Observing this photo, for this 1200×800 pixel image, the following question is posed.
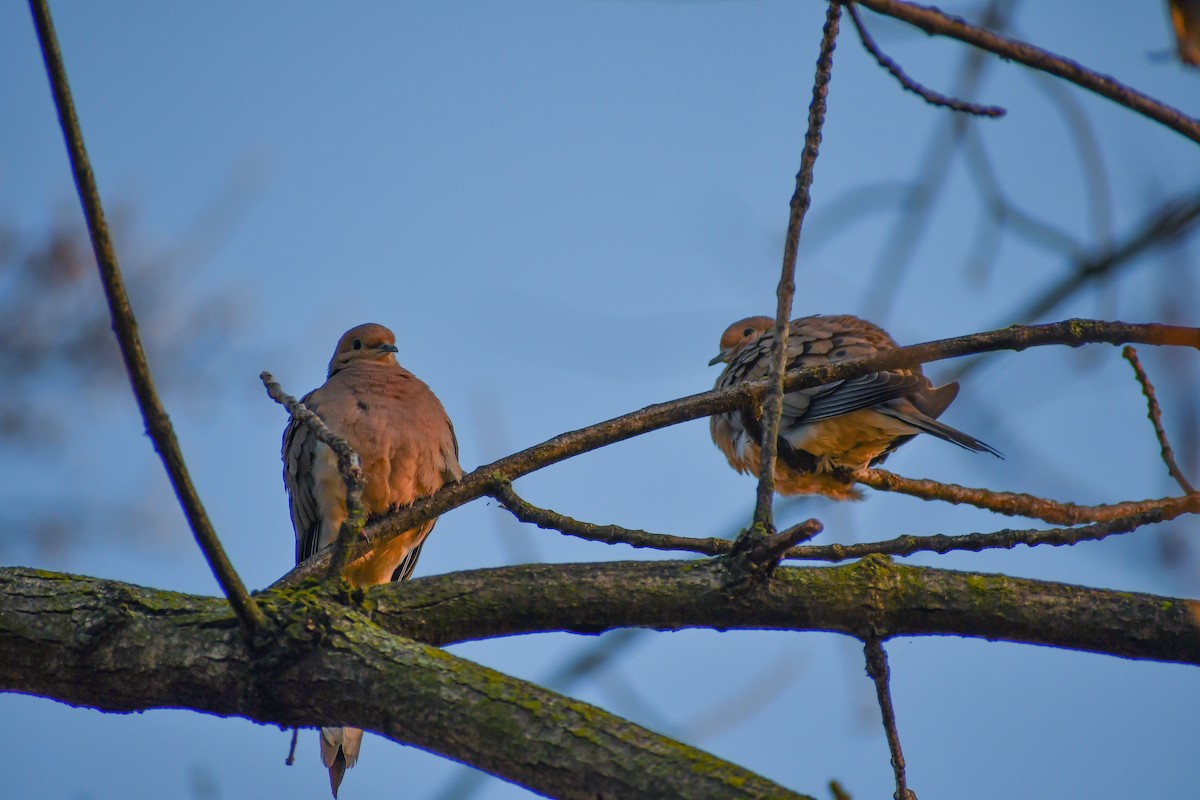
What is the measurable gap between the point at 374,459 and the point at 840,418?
1.96m

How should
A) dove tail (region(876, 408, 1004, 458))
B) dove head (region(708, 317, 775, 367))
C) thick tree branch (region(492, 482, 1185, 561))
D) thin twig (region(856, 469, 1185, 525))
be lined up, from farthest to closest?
dove head (region(708, 317, 775, 367)), dove tail (region(876, 408, 1004, 458)), thin twig (region(856, 469, 1185, 525)), thick tree branch (region(492, 482, 1185, 561))

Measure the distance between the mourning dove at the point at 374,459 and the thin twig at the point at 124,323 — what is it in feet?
8.65

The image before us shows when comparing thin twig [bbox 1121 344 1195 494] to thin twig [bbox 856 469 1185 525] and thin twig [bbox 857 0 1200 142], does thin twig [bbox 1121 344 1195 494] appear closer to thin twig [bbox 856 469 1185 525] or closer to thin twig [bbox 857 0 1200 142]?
thin twig [bbox 856 469 1185 525]

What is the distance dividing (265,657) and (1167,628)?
5.95ft

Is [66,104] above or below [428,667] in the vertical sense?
above

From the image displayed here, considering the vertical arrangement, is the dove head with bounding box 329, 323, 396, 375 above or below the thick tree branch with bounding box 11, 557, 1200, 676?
above

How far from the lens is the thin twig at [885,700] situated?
7.55ft

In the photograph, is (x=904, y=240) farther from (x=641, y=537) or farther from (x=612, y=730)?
(x=612, y=730)

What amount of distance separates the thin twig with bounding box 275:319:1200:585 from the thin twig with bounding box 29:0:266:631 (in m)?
0.53

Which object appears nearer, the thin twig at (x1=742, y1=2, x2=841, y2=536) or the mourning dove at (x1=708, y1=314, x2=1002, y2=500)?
the thin twig at (x1=742, y1=2, x2=841, y2=536)

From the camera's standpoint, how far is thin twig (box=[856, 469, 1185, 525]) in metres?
2.93

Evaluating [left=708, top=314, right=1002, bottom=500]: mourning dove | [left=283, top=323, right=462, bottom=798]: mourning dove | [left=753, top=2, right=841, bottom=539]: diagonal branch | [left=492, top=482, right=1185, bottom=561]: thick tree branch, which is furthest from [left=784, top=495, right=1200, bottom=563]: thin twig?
[left=283, top=323, right=462, bottom=798]: mourning dove

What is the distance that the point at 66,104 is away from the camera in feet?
5.57

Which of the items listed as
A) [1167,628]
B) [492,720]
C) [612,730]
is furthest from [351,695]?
[1167,628]
